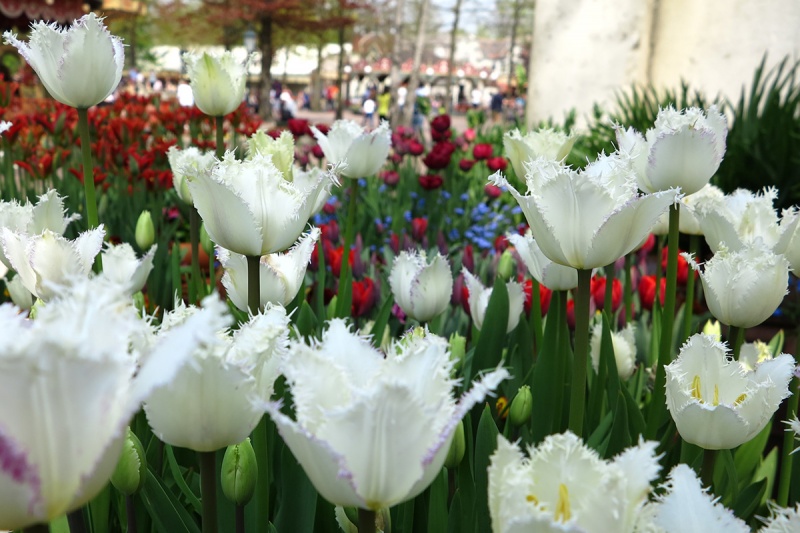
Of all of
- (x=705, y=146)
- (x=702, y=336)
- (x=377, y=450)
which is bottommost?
(x=702, y=336)

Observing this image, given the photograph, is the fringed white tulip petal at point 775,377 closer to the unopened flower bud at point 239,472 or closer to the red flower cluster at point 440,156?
the unopened flower bud at point 239,472

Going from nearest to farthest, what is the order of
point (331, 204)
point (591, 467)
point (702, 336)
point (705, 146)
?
point (591, 467) → point (702, 336) → point (705, 146) → point (331, 204)

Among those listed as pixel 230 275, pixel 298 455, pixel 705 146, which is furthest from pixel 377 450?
pixel 705 146

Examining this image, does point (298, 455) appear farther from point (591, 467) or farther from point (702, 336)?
point (702, 336)

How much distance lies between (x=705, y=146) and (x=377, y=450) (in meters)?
0.86

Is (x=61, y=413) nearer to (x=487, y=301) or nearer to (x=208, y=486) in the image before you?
(x=208, y=486)

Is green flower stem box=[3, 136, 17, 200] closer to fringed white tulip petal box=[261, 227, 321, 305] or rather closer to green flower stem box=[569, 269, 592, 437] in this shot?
fringed white tulip petal box=[261, 227, 321, 305]

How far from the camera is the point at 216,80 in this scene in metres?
1.71

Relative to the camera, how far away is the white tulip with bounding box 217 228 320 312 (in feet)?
4.04

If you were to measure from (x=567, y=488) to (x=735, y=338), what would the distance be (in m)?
0.85

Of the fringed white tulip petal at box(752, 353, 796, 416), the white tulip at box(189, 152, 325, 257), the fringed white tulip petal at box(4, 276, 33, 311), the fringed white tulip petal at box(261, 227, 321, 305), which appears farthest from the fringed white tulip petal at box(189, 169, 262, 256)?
the fringed white tulip petal at box(4, 276, 33, 311)

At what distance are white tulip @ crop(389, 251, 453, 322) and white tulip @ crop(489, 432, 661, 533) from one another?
99 centimetres

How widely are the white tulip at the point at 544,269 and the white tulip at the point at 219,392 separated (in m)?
0.69

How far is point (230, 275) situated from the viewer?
1243 mm
